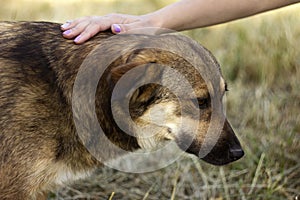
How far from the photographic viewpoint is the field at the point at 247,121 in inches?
169

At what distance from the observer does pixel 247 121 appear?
4898 mm

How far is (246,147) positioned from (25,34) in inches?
74.6

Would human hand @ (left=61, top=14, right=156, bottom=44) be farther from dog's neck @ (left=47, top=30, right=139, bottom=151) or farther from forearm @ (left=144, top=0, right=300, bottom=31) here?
forearm @ (left=144, top=0, right=300, bottom=31)

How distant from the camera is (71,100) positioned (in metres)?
3.30

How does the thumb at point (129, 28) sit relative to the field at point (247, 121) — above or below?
above

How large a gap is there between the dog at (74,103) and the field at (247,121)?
83cm

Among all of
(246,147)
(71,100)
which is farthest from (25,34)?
(246,147)

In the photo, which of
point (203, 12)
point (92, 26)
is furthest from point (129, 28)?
point (203, 12)

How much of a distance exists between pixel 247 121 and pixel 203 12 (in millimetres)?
1303

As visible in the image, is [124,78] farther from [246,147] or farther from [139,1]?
[139,1]

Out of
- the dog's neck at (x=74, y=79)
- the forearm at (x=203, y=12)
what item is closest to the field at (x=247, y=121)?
the dog's neck at (x=74, y=79)

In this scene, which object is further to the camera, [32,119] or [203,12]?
[203,12]

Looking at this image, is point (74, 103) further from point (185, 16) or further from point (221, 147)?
point (185, 16)

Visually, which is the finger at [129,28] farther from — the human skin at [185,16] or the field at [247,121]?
the field at [247,121]
